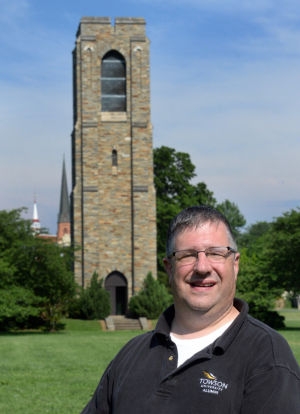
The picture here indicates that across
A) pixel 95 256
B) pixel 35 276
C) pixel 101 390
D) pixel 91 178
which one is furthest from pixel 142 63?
pixel 101 390

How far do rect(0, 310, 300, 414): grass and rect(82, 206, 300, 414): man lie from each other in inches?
368

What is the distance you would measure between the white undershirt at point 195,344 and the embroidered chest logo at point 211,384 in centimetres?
18

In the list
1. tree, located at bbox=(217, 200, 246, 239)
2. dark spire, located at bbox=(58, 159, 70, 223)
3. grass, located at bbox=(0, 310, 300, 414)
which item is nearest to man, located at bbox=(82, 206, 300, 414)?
grass, located at bbox=(0, 310, 300, 414)

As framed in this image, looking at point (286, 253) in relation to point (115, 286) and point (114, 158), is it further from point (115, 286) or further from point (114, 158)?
point (114, 158)

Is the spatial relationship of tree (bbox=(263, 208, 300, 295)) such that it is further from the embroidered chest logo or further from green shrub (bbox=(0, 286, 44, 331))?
the embroidered chest logo

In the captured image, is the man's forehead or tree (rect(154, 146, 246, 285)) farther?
tree (rect(154, 146, 246, 285))

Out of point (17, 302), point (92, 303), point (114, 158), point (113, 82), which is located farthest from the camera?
point (113, 82)

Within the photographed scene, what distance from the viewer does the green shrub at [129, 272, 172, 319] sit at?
166 ft

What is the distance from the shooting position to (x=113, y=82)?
55688mm

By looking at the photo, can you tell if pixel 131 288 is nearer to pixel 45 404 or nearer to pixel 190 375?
pixel 45 404

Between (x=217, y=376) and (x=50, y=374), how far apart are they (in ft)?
52.6

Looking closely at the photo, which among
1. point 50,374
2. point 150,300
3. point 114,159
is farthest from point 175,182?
point 50,374

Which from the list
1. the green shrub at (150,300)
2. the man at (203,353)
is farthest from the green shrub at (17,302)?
the man at (203,353)

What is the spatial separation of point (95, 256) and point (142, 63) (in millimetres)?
11948
